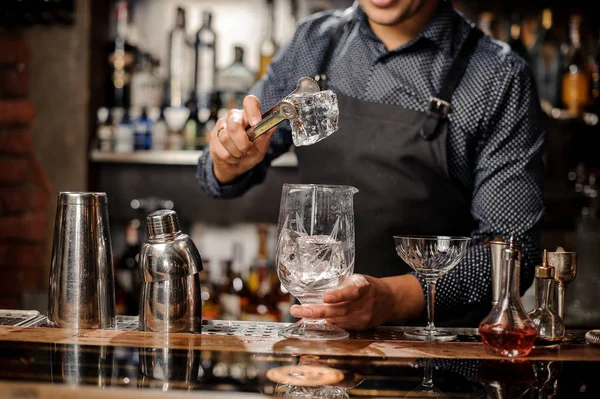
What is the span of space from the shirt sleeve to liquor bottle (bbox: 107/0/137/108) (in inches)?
61.4

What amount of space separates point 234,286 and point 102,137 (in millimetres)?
732

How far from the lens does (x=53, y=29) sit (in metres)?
2.80

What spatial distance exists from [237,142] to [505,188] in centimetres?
63

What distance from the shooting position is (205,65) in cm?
287

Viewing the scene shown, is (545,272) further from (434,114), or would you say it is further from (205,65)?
(205,65)

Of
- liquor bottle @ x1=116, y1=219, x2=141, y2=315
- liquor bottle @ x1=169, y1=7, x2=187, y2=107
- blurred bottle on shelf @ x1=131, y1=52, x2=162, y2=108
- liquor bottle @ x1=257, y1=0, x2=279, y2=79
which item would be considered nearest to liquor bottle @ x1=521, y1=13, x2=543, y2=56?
liquor bottle @ x1=257, y1=0, x2=279, y2=79

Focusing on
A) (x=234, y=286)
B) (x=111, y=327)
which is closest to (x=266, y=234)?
A: (x=234, y=286)

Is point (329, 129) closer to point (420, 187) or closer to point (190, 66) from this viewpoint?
point (420, 187)

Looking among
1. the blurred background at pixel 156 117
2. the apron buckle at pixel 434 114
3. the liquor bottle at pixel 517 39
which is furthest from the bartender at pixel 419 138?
the liquor bottle at pixel 517 39

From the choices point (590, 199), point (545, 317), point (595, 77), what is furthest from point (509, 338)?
point (595, 77)

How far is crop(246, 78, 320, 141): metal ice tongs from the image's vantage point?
1.20 metres

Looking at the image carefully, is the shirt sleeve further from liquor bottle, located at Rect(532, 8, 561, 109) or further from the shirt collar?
liquor bottle, located at Rect(532, 8, 561, 109)

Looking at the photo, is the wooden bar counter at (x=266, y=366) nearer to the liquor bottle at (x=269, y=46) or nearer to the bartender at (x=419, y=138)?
the bartender at (x=419, y=138)

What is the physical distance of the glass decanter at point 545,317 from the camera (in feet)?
4.12
